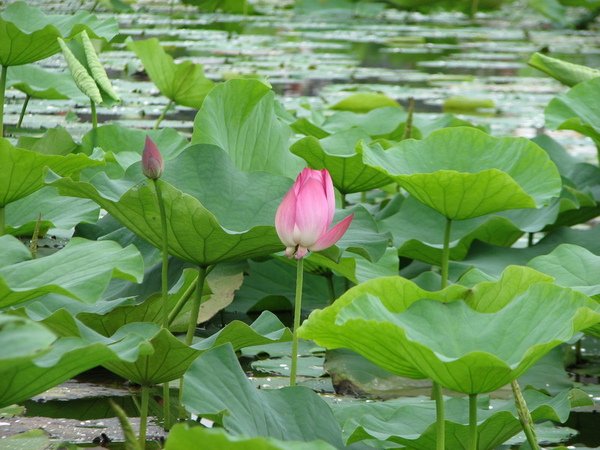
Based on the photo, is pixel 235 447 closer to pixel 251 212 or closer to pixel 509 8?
pixel 251 212

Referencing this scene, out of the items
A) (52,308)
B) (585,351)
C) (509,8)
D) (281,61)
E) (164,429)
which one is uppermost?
(52,308)

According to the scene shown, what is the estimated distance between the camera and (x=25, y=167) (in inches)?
70.7

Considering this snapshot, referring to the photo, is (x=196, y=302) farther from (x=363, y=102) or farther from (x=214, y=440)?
(x=363, y=102)

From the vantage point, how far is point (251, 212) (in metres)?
1.64

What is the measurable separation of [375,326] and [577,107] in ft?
4.66

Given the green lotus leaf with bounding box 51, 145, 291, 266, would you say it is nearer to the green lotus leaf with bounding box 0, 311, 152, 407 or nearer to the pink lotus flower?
the pink lotus flower

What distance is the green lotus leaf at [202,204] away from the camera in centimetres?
147

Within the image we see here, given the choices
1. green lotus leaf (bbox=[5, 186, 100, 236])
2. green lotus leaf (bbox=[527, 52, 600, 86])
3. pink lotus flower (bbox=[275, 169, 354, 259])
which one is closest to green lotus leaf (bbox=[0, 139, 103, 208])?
green lotus leaf (bbox=[5, 186, 100, 236])

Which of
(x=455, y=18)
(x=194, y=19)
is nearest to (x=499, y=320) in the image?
(x=194, y=19)

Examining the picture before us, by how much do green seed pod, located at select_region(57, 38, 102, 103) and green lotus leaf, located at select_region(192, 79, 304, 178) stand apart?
34cm

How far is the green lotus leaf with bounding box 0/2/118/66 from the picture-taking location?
2188 millimetres

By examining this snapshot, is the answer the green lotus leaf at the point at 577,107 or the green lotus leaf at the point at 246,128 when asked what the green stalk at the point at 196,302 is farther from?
the green lotus leaf at the point at 577,107

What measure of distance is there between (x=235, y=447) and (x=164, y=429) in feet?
1.84

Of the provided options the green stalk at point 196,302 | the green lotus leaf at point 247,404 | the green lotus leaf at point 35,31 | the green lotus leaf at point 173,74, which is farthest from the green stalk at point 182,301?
the green lotus leaf at point 173,74
